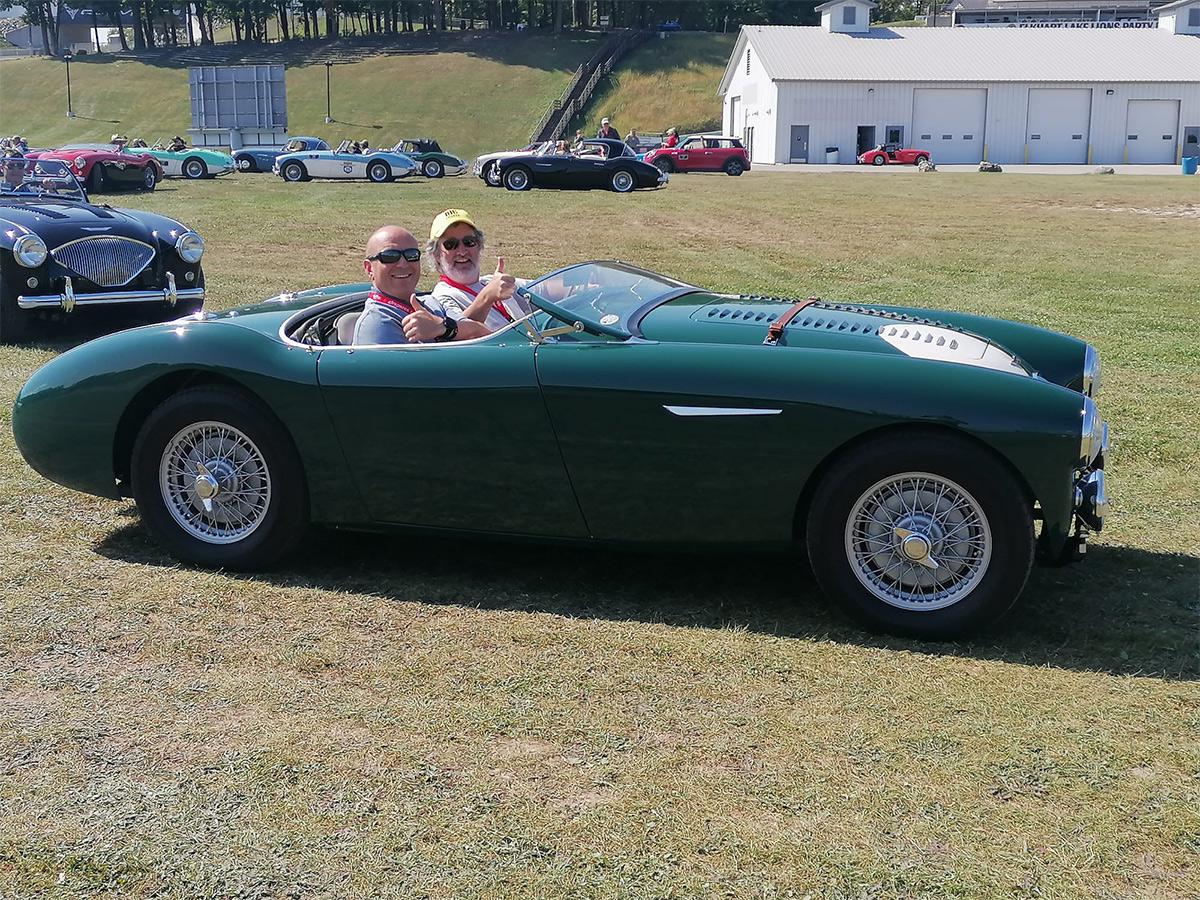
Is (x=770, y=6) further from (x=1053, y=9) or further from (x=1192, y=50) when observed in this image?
(x=1192, y=50)

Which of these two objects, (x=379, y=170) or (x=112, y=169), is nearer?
(x=112, y=169)

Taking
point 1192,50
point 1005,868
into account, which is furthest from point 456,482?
point 1192,50

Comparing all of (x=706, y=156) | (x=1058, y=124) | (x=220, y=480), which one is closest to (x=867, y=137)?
(x=1058, y=124)

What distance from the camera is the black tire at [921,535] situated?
13.2 feet

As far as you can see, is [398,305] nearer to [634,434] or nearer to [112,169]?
[634,434]

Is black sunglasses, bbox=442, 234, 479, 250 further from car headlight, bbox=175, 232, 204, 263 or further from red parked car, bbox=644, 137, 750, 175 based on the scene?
red parked car, bbox=644, 137, 750, 175

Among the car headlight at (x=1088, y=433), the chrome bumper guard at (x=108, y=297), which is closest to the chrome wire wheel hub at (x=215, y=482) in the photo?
the car headlight at (x=1088, y=433)

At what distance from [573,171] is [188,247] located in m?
18.7

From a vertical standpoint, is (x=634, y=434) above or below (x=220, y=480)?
above

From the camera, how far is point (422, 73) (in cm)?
8088

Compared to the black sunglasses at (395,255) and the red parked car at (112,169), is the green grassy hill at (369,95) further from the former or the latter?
the black sunglasses at (395,255)

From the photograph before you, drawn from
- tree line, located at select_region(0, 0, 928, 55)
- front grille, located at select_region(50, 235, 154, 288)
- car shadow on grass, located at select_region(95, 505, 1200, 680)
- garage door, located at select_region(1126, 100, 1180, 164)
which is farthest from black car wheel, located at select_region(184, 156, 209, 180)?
tree line, located at select_region(0, 0, 928, 55)

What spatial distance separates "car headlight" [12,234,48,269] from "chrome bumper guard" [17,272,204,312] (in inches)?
10.0

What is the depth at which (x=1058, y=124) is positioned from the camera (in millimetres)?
58219
